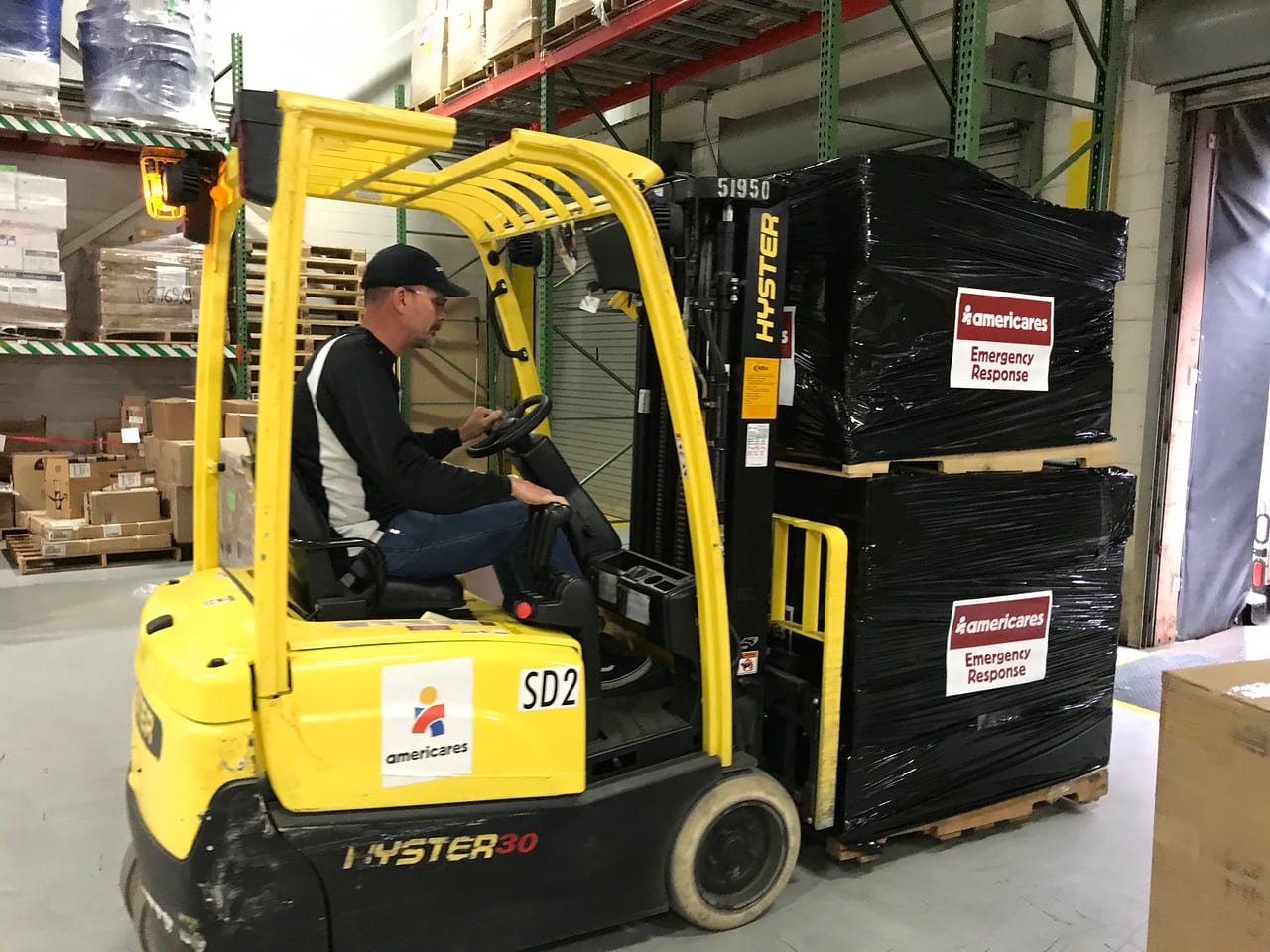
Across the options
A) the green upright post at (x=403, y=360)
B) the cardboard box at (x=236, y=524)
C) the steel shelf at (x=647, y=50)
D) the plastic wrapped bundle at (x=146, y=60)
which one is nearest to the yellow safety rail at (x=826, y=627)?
the cardboard box at (x=236, y=524)

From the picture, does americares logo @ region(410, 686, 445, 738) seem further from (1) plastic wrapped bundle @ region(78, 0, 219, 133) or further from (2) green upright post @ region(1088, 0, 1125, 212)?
(1) plastic wrapped bundle @ region(78, 0, 219, 133)

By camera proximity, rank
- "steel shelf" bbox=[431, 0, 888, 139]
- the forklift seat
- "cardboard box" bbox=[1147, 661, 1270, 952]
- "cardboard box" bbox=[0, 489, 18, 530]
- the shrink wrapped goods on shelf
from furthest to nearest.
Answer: "cardboard box" bbox=[0, 489, 18, 530] → the shrink wrapped goods on shelf → "steel shelf" bbox=[431, 0, 888, 139] → the forklift seat → "cardboard box" bbox=[1147, 661, 1270, 952]

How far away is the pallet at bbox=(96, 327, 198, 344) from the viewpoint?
916 centimetres

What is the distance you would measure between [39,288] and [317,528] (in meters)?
7.62

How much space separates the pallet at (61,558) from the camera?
842cm

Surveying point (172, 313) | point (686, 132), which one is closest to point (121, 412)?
point (172, 313)

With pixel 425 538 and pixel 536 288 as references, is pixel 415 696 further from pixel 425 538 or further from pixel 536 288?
pixel 536 288

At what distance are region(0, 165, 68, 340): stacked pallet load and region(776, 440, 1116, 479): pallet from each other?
7.80m

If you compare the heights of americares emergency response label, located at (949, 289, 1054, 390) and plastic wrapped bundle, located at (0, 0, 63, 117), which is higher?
plastic wrapped bundle, located at (0, 0, 63, 117)

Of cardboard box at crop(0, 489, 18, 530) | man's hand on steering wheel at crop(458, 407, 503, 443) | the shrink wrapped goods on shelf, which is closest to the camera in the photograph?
man's hand on steering wheel at crop(458, 407, 503, 443)

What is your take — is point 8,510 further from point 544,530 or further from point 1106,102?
point 1106,102

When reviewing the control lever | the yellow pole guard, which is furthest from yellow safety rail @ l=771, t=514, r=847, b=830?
the yellow pole guard

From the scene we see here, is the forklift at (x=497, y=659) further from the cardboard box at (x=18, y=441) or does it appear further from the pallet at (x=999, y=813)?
the cardboard box at (x=18, y=441)

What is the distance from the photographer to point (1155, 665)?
625cm
